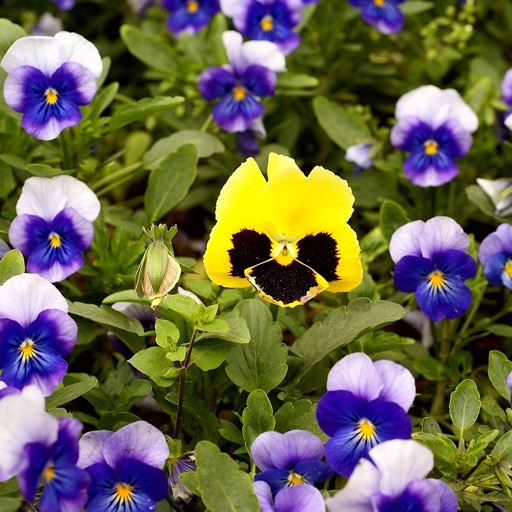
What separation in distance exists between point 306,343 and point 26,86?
0.63m

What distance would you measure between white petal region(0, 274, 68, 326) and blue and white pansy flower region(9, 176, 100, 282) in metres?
0.26

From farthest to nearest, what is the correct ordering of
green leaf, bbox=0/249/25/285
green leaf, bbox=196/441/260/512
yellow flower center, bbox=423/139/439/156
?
yellow flower center, bbox=423/139/439/156
green leaf, bbox=0/249/25/285
green leaf, bbox=196/441/260/512

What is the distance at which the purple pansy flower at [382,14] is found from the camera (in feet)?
7.16

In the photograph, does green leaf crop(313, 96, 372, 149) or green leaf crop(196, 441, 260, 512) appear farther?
green leaf crop(313, 96, 372, 149)

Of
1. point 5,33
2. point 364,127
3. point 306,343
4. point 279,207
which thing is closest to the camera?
point 279,207

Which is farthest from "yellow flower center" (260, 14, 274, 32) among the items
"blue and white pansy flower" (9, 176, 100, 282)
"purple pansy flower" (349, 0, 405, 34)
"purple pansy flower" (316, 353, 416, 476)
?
"purple pansy flower" (316, 353, 416, 476)

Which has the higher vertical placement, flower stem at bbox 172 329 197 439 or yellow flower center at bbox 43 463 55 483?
yellow flower center at bbox 43 463 55 483

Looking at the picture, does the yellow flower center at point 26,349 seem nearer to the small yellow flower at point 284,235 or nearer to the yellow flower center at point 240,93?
the small yellow flower at point 284,235

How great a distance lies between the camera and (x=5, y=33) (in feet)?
5.43

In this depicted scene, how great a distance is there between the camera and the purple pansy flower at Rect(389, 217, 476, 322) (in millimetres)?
1404

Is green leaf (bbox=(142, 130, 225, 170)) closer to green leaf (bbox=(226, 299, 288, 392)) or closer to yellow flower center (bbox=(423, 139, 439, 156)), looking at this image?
yellow flower center (bbox=(423, 139, 439, 156))

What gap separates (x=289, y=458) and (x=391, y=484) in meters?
0.19

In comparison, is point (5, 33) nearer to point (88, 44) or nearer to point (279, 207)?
point (88, 44)

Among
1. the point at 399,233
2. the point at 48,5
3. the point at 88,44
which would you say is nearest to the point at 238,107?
the point at 88,44
